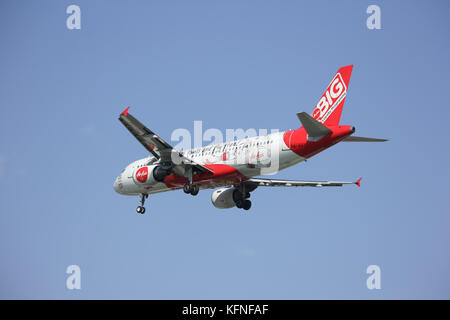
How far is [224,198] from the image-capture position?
5741cm

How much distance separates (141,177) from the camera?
54.3 meters

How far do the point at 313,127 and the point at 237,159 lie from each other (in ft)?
22.9

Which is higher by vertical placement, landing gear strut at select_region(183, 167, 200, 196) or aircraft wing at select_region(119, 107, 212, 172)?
aircraft wing at select_region(119, 107, 212, 172)

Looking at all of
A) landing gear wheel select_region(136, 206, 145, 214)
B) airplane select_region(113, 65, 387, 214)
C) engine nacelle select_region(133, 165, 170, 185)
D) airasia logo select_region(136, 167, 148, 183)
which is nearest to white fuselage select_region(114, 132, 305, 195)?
airplane select_region(113, 65, 387, 214)

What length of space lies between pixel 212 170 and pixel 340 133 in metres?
10.3

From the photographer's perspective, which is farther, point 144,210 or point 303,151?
point 144,210

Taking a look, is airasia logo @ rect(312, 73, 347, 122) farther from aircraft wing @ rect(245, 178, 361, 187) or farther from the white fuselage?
aircraft wing @ rect(245, 178, 361, 187)

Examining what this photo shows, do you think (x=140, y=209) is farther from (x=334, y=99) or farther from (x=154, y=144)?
(x=334, y=99)

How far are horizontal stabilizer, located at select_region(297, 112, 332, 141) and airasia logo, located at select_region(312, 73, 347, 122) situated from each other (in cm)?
176

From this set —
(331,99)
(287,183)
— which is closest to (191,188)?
(287,183)

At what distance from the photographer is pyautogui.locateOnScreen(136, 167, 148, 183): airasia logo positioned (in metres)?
53.9
